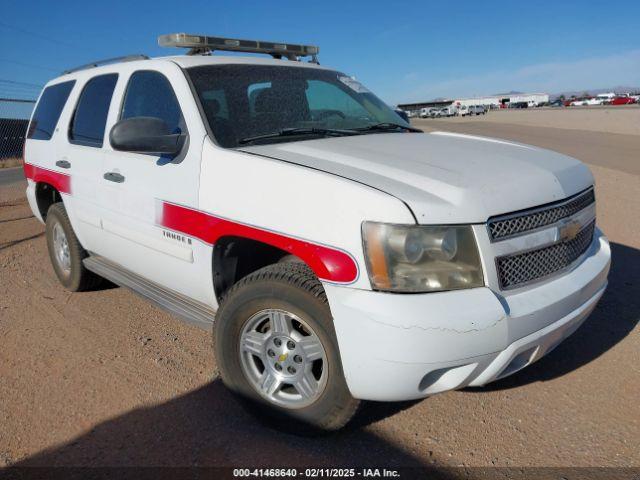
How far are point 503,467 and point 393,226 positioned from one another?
1268mm

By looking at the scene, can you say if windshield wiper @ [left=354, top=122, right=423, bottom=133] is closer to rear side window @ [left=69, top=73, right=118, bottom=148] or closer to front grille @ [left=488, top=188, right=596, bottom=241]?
front grille @ [left=488, top=188, right=596, bottom=241]

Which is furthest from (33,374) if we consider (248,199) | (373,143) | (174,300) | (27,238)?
(27,238)

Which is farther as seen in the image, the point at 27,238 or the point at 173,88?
the point at 27,238

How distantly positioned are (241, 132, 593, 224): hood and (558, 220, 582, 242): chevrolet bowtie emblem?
0.14 m

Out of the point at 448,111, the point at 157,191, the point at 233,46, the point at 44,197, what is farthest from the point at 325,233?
the point at 448,111

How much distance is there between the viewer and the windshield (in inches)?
122

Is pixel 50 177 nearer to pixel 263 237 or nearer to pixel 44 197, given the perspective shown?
pixel 44 197

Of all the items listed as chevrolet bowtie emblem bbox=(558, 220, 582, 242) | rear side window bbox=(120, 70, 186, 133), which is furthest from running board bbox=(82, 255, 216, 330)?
chevrolet bowtie emblem bbox=(558, 220, 582, 242)

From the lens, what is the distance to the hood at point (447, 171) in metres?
2.24

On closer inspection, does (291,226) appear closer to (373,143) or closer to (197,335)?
(373,143)

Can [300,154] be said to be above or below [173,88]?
below

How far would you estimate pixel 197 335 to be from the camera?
3.95 m

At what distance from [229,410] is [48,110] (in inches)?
140

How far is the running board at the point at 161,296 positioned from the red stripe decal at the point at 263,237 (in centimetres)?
50
